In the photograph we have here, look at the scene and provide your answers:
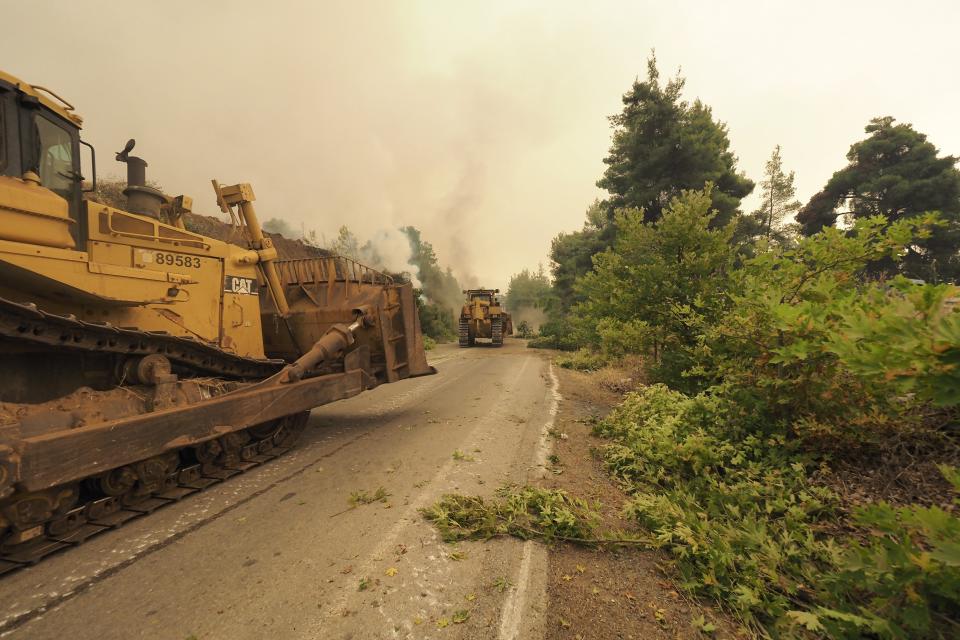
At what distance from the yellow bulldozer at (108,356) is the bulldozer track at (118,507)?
0.01 m

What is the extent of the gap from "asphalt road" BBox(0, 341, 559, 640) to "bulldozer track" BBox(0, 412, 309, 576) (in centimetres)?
8

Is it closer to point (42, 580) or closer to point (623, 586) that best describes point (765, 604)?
point (623, 586)

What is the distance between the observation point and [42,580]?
8.68 ft

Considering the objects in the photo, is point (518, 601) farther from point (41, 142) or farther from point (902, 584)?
point (41, 142)

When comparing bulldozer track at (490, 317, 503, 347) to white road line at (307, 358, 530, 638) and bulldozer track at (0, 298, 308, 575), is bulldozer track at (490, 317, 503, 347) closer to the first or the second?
white road line at (307, 358, 530, 638)

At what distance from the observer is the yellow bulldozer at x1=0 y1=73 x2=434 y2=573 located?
2.91 meters

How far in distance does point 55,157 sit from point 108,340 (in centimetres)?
194

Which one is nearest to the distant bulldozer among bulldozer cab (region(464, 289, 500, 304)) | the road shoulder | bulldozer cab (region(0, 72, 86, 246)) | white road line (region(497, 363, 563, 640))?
bulldozer cab (region(464, 289, 500, 304))

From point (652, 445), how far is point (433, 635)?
137 inches

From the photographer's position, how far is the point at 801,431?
11.7 feet

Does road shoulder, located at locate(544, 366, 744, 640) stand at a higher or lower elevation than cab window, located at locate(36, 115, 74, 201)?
lower

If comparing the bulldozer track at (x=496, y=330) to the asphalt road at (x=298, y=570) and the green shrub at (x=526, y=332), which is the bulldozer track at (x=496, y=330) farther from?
the asphalt road at (x=298, y=570)

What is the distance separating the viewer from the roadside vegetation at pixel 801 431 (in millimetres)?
1801

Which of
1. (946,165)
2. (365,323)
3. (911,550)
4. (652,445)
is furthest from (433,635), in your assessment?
(946,165)
